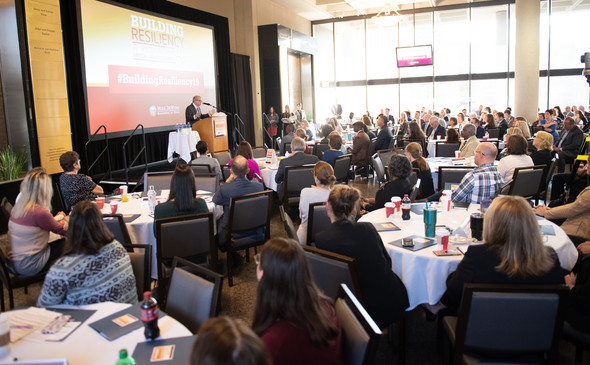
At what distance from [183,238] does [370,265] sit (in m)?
1.79

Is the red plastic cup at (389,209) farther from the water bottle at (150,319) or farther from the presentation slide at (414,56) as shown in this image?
the presentation slide at (414,56)

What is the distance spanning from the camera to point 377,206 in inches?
185

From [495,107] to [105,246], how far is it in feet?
61.7

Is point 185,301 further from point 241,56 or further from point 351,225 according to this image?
point 241,56

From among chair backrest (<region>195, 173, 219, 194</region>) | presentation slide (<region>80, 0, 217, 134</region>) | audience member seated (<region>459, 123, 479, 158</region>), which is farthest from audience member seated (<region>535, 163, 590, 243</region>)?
presentation slide (<region>80, 0, 217, 134</region>)

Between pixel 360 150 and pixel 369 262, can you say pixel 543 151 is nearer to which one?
pixel 360 150

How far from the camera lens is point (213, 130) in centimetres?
1074

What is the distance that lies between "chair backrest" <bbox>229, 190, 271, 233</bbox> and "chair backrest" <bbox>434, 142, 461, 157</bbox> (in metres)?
4.76

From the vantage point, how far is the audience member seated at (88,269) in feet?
7.89

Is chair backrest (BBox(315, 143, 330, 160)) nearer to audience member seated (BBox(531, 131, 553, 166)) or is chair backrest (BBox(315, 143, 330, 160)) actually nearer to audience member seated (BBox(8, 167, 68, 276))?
audience member seated (BBox(531, 131, 553, 166))

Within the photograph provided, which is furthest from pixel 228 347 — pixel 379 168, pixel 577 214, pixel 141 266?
pixel 379 168

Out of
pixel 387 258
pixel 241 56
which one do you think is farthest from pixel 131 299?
pixel 241 56

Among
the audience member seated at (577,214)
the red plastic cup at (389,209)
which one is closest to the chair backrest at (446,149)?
the audience member seated at (577,214)

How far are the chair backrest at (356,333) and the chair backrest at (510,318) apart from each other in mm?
600
